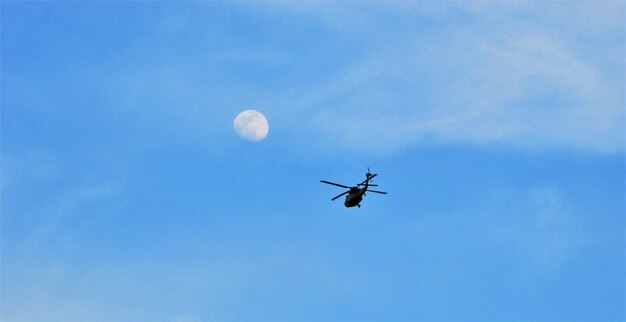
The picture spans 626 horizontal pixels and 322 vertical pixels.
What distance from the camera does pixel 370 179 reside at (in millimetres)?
126500

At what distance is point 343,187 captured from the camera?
418 ft

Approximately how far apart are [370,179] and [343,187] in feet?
14.1
